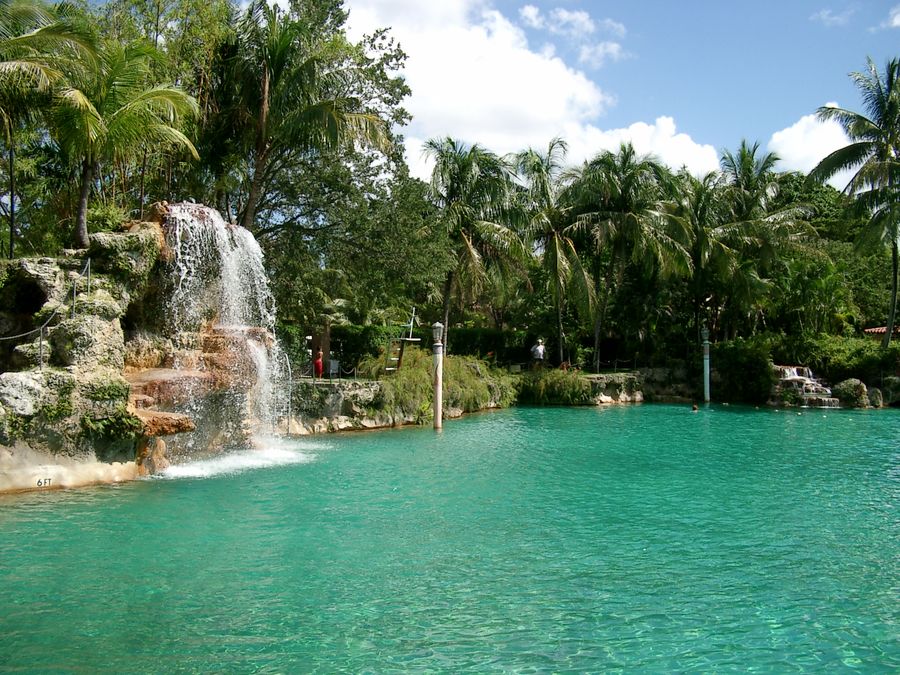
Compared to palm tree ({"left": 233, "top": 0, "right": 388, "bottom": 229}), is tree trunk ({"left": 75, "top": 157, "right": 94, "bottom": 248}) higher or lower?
lower

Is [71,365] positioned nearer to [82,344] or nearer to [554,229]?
[82,344]

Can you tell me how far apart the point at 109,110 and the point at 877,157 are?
29618 millimetres

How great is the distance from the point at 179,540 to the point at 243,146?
50.7 feet

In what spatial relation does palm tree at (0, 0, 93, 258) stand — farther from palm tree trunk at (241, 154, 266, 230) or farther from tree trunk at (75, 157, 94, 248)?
palm tree trunk at (241, 154, 266, 230)

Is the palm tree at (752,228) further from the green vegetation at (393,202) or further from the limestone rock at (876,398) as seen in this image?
the limestone rock at (876,398)

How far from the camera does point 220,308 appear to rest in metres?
16.5

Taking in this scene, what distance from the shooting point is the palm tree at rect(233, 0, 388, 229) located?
19.4 meters

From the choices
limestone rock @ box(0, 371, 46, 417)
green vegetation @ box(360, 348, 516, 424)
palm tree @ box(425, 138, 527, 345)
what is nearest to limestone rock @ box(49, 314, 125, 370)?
limestone rock @ box(0, 371, 46, 417)

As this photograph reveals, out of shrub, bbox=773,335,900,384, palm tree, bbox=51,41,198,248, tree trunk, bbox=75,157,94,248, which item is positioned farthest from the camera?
shrub, bbox=773,335,900,384

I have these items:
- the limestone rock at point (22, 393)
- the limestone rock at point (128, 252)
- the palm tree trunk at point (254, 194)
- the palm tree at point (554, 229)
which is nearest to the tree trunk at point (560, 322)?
the palm tree at point (554, 229)

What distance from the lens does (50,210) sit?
2278cm

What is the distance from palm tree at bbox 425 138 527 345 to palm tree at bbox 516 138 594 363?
233cm

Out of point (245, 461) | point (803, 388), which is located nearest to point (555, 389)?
point (803, 388)

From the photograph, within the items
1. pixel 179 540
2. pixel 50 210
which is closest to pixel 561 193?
pixel 50 210
